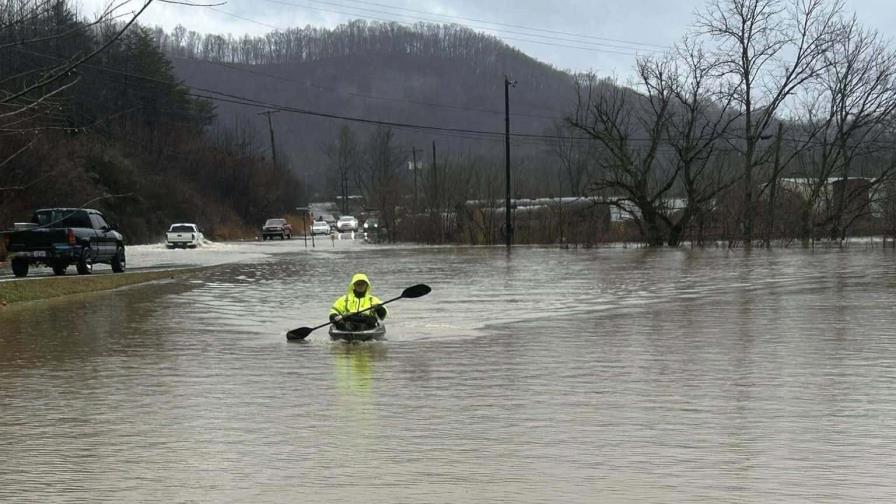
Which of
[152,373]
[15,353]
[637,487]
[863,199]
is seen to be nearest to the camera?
[637,487]

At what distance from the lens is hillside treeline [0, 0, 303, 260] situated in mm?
53719

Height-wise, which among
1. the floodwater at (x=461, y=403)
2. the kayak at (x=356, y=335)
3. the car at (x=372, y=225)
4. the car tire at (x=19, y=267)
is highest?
the car at (x=372, y=225)

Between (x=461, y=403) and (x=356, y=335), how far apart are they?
6.38 m

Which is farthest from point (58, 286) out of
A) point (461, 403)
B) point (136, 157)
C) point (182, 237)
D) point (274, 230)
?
point (274, 230)

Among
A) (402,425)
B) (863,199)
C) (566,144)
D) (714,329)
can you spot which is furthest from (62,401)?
(566,144)

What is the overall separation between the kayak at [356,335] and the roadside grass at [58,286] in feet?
36.0

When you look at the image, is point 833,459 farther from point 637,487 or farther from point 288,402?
point 288,402

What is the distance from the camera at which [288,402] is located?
11656 millimetres

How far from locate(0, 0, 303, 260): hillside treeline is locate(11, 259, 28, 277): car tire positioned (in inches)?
552

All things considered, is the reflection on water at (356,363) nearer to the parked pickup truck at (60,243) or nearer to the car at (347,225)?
the parked pickup truck at (60,243)

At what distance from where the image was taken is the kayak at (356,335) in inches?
→ 696

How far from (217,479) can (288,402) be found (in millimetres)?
3594

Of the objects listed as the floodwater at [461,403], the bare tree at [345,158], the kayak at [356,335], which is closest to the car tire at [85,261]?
the floodwater at [461,403]

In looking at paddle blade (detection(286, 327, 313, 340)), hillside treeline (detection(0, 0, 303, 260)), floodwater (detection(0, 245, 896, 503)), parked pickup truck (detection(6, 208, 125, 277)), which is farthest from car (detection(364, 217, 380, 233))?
paddle blade (detection(286, 327, 313, 340))
